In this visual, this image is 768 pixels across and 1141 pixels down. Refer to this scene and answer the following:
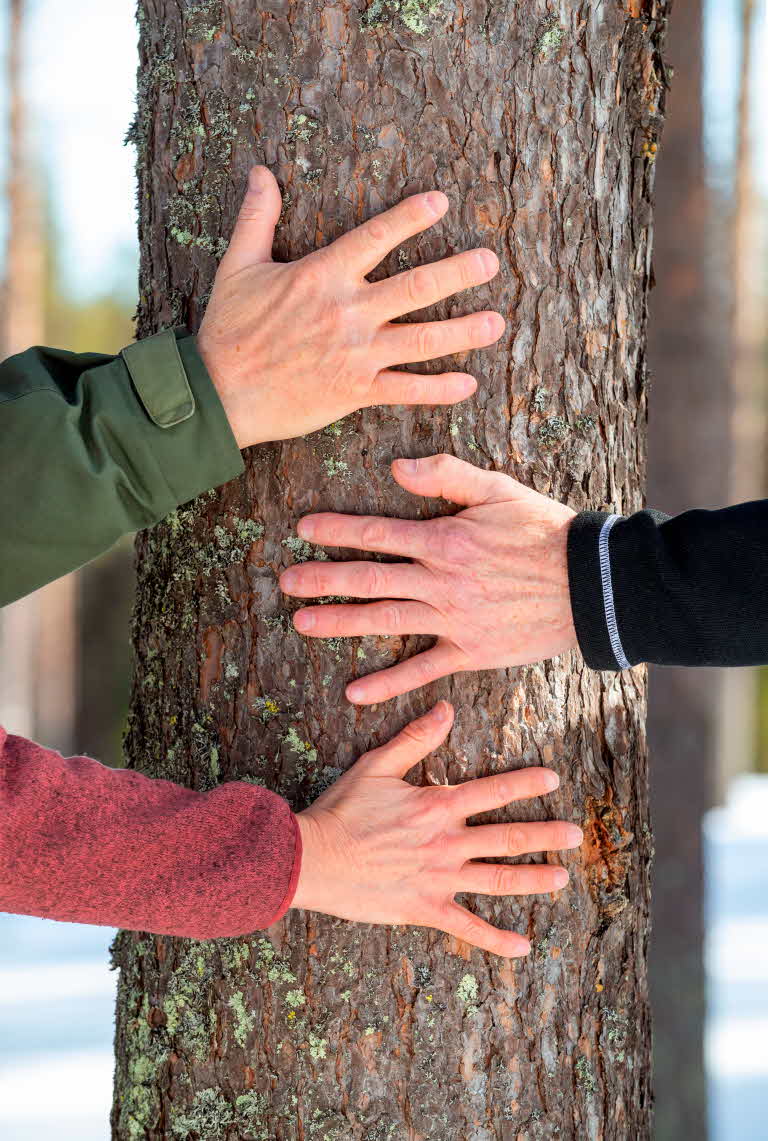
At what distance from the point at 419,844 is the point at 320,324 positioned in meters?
0.78

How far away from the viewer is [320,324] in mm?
1423

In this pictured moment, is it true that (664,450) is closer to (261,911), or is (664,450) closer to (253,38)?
(253,38)

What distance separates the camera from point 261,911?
1.39 meters

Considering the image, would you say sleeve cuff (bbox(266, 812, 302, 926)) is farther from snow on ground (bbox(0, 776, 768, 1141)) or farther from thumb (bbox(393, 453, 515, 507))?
snow on ground (bbox(0, 776, 768, 1141))

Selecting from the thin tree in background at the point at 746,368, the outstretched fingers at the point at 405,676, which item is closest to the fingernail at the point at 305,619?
the outstretched fingers at the point at 405,676

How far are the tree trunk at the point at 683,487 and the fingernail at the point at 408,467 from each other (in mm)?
2667

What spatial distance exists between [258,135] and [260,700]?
897 mm

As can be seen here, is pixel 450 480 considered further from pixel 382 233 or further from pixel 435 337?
pixel 382 233

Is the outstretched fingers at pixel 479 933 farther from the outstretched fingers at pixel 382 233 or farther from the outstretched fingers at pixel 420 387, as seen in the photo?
the outstretched fingers at pixel 382 233

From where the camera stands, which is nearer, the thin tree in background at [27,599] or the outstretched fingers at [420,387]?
the outstretched fingers at [420,387]

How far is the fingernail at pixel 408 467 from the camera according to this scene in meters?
1.55

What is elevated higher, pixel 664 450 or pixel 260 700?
pixel 664 450

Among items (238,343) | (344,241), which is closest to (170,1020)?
(238,343)

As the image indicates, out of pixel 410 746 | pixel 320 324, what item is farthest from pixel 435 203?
pixel 410 746
